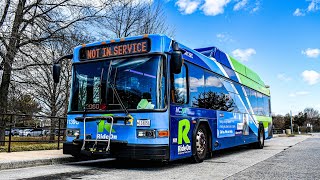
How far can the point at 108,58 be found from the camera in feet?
27.4

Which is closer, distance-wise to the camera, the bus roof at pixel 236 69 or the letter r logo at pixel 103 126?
the letter r logo at pixel 103 126

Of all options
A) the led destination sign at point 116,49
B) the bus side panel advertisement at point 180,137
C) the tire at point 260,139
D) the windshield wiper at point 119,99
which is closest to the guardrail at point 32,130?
the led destination sign at point 116,49

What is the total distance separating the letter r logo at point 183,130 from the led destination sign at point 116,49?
1990 millimetres

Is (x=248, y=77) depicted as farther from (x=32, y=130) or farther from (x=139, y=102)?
(x=32, y=130)

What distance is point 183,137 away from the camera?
8383 millimetres

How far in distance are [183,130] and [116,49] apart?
8.54ft

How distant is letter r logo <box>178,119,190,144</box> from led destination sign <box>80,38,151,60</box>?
1990 millimetres

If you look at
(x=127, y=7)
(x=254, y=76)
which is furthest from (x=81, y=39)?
(x=254, y=76)

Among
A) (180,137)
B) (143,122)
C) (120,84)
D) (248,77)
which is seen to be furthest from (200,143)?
(248,77)

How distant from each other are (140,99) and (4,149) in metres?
6.53

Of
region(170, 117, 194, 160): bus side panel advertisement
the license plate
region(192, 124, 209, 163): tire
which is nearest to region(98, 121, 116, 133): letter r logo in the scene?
the license plate

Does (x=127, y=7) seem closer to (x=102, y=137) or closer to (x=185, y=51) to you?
(x=185, y=51)

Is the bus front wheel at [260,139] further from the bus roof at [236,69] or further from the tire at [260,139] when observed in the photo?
the bus roof at [236,69]

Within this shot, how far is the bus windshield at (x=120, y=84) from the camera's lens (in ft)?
25.2
